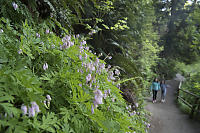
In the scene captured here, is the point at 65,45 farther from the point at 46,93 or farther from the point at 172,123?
the point at 172,123

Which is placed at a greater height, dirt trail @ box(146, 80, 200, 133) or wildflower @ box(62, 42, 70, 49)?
wildflower @ box(62, 42, 70, 49)

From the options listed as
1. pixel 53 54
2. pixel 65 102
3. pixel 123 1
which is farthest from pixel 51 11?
pixel 123 1

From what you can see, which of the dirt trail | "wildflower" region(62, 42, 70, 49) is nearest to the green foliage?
"wildflower" region(62, 42, 70, 49)

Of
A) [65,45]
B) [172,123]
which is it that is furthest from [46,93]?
[172,123]

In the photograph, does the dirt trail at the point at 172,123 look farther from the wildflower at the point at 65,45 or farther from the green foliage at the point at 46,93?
the wildflower at the point at 65,45

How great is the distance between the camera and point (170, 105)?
8.52 meters

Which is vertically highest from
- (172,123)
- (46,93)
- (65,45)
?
(65,45)

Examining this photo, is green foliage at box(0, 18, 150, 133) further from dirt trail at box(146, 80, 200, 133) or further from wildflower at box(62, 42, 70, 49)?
dirt trail at box(146, 80, 200, 133)

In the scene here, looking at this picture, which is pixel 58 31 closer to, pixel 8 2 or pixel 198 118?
pixel 8 2

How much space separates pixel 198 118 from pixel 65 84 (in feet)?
21.8

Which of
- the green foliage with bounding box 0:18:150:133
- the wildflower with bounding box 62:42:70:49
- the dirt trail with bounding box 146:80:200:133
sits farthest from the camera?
the dirt trail with bounding box 146:80:200:133

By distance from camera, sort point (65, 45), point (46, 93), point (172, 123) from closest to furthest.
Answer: point (46, 93), point (65, 45), point (172, 123)

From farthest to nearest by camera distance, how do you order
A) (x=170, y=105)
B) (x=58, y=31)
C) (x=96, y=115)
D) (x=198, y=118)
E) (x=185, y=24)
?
1. (x=185, y=24)
2. (x=170, y=105)
3. (x=198, y=118)
4. (x=58, y=31)
5. (x=96, y=115)

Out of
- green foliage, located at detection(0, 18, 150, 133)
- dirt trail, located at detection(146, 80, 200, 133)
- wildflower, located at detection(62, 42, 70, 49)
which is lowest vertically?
dirt trail, located at detection(146, 80, 200, 133)
